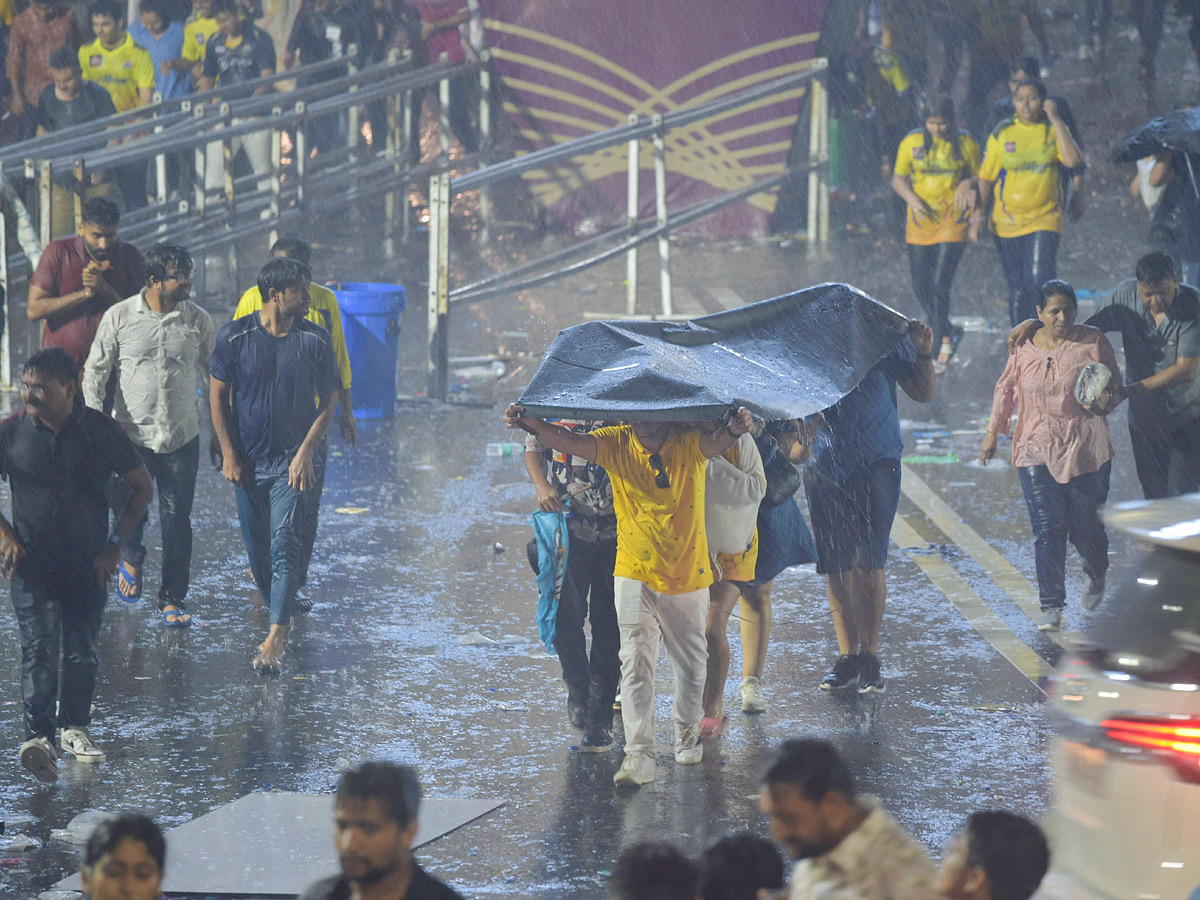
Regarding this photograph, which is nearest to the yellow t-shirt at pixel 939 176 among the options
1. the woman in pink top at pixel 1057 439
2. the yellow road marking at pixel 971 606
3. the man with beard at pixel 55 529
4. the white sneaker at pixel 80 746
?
the yellow road marking at pixel 971 606

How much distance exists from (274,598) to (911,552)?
3.86 m

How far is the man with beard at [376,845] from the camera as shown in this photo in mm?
3668

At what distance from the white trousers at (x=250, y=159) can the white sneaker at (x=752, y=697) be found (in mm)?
11382

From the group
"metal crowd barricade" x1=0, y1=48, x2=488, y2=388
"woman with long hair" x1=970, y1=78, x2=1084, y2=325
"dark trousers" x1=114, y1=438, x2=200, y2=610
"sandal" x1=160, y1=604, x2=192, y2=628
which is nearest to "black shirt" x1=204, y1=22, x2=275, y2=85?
"metal crowd barricade" x1=0, y1=48, x2=488, y2=388

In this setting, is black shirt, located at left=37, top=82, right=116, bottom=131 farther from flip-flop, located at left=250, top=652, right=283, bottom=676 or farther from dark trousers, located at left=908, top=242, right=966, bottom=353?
flip-flop, located at left=250, top=652, right=283, bottom=676

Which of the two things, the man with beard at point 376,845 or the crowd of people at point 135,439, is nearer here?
the man with beard at point 376,845

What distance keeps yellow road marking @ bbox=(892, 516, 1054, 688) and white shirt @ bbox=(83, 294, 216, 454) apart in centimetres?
401

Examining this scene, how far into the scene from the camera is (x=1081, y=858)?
4.08m

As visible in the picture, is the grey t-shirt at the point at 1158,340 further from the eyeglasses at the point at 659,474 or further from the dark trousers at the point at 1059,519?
the eyeglasses at the point at 659,474

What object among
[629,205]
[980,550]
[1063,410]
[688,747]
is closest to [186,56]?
[629,205]

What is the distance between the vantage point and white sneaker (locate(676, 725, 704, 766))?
21.9 ft

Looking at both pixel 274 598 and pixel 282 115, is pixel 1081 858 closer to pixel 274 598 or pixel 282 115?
pixel 274 598

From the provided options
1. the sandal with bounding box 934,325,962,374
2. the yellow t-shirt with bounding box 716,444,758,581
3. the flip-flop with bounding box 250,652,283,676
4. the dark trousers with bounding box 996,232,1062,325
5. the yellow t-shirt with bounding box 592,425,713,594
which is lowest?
the flip-flop with bounding box 250,652,283,676

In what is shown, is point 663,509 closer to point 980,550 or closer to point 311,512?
point 311,512
